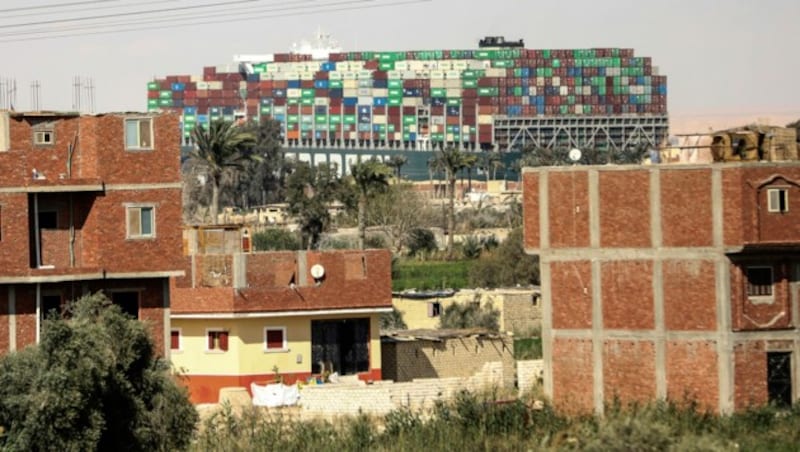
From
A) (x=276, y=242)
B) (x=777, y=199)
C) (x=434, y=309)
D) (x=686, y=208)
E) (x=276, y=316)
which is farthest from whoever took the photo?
(x=276, y=242)

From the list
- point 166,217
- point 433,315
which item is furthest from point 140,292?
point 433,315

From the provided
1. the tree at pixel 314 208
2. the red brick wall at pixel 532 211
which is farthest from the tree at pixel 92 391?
the tree at pixel 314 208

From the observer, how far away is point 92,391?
25.0 metres

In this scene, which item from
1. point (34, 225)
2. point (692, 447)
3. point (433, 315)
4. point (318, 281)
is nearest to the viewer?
point (692, 447)

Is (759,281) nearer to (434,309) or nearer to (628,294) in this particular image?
(628,294)

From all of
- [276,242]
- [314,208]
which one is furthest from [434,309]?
[314,208]

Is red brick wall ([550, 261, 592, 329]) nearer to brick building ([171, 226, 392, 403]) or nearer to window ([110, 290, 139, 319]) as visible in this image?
brick building ([171, 226, 392, 403])

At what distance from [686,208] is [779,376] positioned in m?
2.84

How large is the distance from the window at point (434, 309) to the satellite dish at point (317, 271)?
15542 millimetres

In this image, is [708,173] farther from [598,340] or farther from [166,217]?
[166,217]

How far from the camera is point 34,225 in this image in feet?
97.8

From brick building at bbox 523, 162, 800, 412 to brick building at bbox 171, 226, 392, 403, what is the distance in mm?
4633

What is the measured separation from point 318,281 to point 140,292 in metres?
5.45

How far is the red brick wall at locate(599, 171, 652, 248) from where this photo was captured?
1232 inches
